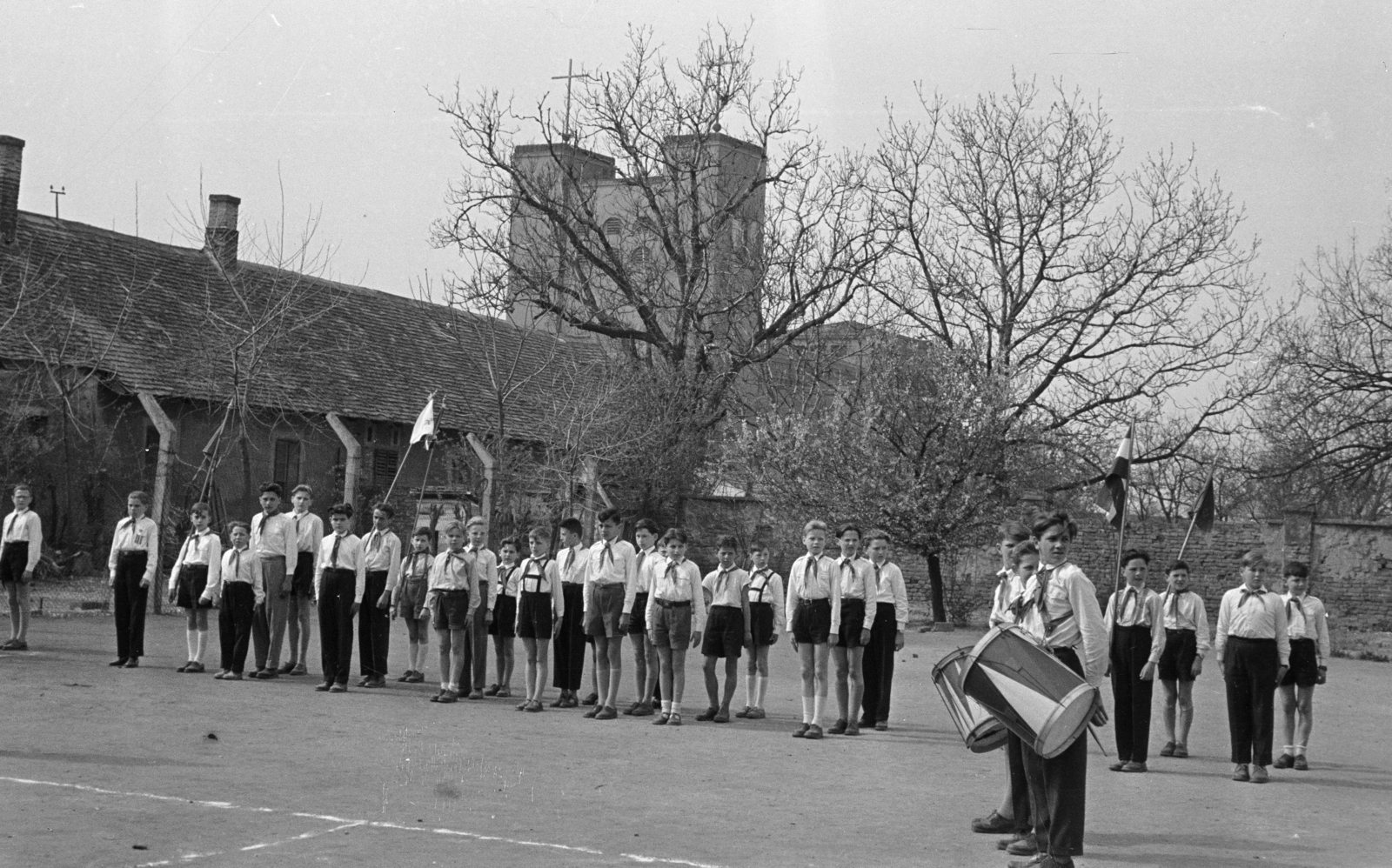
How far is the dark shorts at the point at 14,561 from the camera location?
17.7m

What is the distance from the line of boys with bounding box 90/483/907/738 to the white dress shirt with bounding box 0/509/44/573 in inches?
44.3

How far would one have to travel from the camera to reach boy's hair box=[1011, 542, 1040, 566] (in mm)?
Result: 8938

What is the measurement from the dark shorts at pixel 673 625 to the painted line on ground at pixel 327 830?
19.1ft

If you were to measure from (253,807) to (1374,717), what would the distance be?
13.7 m

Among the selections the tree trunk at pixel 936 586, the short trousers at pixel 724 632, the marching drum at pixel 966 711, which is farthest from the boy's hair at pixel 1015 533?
the tree trunk at pixel 936 586

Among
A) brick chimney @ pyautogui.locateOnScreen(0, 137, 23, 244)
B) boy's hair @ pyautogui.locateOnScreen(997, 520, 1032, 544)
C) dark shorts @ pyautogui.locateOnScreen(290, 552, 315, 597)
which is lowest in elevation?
dark shorts @ pyautogui.locateOnScreen(290, 552, 315, 597)

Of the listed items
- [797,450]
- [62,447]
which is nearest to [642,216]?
[797,450]

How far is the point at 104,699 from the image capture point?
45.4 feet

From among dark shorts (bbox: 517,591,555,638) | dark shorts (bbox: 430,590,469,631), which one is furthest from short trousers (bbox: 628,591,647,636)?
dark shorts (bbox: 430,590,469,631)

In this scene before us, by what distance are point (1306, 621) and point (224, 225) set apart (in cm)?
3355

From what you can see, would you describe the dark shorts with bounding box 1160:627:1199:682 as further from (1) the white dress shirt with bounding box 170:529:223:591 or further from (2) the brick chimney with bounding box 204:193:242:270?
A: (2) the brick chimney with bounding box 204:193:242:270

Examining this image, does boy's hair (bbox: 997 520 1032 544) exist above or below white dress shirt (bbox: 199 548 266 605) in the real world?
above

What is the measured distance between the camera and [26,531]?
17.8m

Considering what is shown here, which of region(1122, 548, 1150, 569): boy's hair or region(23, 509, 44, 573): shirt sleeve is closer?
region(1122, 548, 1150, 569): boy's hair
